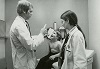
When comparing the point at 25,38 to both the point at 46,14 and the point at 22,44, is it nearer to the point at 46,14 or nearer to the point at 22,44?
the point at 22,44

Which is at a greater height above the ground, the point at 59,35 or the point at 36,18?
the point at 36,18

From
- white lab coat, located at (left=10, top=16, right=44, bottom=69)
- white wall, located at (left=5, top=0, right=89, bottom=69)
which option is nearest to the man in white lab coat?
white lab coat, located at (left=10, top=16, right=44, bottom=69)

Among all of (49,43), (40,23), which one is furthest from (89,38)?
(40,23)

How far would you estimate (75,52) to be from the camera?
150cm

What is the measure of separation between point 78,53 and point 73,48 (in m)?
0.09

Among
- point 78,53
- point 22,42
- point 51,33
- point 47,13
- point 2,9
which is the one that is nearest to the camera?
point 78,53

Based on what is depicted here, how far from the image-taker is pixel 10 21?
3.41 meters

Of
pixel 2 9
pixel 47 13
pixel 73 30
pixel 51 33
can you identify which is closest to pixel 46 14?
pixel 47 13

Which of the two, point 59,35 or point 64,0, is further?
point 64,0

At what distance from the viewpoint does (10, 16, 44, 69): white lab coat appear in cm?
158

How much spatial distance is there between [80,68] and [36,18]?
2181mm

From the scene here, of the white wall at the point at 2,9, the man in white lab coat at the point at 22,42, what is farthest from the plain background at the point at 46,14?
the man in white lab coat at the point at 22,42

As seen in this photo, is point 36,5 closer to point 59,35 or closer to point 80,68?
point 59,35

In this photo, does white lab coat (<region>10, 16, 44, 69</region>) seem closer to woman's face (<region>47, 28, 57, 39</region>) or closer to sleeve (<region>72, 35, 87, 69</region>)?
sleeve (<region>72, 35, 87, 69</region>)
